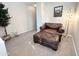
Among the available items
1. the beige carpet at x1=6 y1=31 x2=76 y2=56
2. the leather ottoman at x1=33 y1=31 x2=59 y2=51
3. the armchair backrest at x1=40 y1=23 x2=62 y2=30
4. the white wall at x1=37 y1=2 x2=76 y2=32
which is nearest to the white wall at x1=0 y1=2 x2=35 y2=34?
the white wall at x1=37 y1=2 x2=76 y2=32

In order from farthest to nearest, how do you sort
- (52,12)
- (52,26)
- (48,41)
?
1. (52,12)
2. (52,26)
3. (48,41)

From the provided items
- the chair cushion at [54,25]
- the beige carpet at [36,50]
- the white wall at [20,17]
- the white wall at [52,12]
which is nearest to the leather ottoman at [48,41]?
the beige carpet at [36,50]

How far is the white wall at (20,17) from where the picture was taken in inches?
170

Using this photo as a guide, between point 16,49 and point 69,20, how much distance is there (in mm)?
2960

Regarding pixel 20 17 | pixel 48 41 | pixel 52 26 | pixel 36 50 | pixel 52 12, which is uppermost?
pixel 52 12

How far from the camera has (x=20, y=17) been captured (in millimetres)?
4715

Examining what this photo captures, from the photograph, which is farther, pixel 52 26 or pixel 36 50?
pixel 52 26

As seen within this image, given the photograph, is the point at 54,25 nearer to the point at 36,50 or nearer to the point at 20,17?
the point at 36,50

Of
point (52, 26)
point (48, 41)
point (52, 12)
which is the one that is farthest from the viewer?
point (52, 12)

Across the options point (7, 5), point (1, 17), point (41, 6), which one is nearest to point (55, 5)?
point (41, 6)

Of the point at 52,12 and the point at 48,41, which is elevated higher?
the point at 52,12

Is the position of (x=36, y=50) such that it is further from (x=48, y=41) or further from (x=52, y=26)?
(x=52, y=26)

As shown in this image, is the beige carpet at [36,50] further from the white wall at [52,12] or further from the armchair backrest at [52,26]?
the white wall at [52,12]

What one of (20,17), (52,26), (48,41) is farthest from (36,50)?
(20,17)
